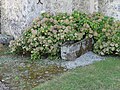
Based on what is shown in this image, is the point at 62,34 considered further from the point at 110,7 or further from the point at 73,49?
the point at 110,7

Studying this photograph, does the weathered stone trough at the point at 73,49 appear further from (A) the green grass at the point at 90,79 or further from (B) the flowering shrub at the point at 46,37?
(A) the green grass at the point at 90,79

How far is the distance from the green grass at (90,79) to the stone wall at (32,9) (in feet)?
6.47

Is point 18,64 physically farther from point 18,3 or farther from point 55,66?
point 18,3

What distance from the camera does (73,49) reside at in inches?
252

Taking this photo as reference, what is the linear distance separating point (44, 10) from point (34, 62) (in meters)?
1.54

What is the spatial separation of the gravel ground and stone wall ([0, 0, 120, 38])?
1469mm

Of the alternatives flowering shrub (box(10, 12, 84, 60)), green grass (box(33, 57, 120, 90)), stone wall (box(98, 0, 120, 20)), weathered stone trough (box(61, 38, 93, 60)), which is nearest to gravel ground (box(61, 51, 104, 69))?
weathered stone trough (box(61, 38, 93, 60))

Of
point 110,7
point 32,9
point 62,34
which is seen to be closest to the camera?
point 62,34

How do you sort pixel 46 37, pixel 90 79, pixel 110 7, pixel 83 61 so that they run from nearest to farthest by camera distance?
pixel 90 79 < pixel 83 61 < pixel 46 37 < pixel 110 7

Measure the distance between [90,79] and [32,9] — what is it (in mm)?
2606

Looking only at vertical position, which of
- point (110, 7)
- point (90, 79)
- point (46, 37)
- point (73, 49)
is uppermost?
point (110, 7)

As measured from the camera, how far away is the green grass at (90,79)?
5.05 m

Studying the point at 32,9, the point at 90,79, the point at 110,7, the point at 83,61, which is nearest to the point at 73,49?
the point at 83,61

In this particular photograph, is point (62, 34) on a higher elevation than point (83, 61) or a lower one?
higher
